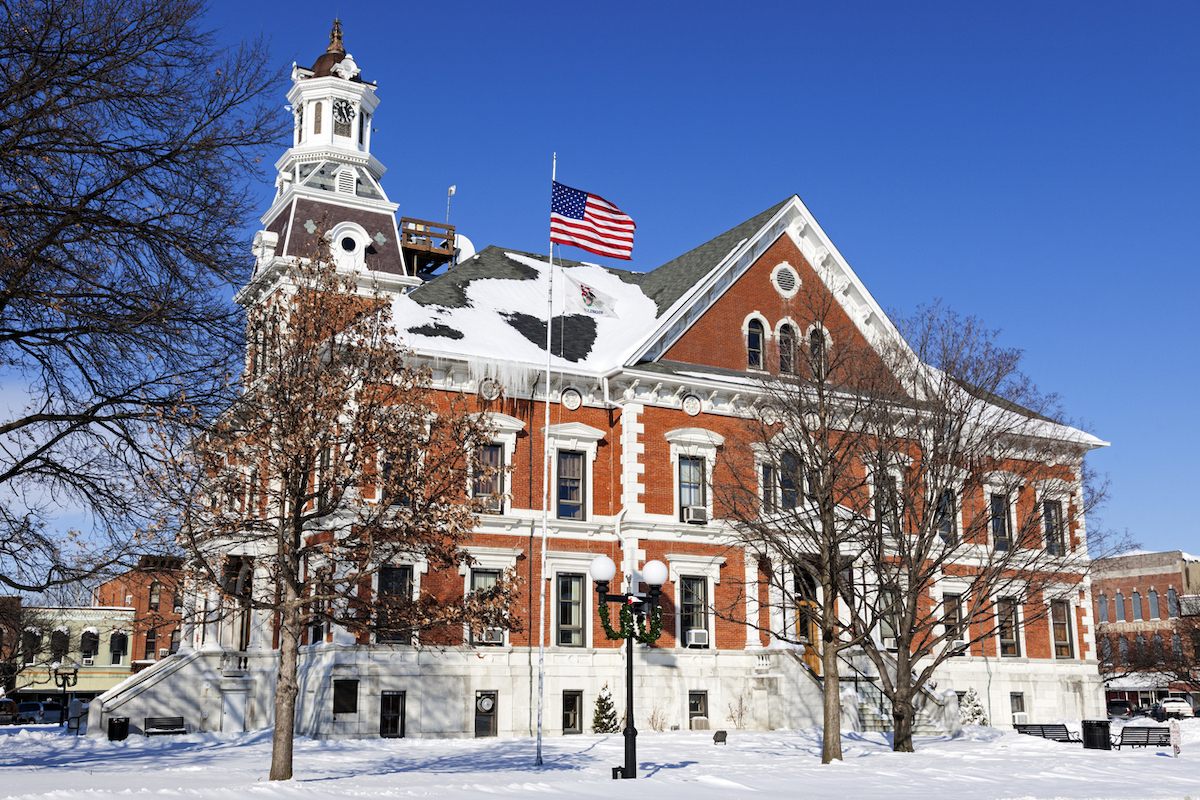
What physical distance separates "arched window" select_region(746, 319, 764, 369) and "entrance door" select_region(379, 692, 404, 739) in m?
14.3

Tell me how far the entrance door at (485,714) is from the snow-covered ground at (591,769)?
2.16 metres

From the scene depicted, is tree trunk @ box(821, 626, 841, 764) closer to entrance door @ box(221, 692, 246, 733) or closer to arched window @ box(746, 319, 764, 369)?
arched window @ box(746, 319, 764, 369)

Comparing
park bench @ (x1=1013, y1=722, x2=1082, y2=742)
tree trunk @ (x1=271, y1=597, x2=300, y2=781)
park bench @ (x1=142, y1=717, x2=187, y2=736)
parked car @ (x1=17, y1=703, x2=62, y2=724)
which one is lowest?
parked car @ (x1=17, y1=703, x2=62, y2=724)

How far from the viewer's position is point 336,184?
161ft

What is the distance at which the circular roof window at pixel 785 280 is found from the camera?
115ft

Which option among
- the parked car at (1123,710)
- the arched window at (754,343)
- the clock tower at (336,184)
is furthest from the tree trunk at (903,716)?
the parked car at (1123,710)

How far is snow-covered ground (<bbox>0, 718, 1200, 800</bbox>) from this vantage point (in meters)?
15.2

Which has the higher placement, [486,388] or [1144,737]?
[486,388]

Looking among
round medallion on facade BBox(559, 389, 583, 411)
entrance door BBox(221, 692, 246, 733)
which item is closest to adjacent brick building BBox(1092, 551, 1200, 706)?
round medallion on facade BBox(559, 389, 583, 411)

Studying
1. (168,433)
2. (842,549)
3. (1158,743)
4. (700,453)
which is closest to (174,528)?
(168,433)

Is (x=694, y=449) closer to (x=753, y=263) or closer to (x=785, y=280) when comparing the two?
(x=753, y=263)

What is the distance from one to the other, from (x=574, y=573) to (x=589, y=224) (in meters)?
9.49

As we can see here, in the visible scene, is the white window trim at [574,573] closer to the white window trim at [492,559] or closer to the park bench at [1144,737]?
the white window trim at [492,559]

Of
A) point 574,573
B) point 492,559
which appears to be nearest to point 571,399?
point 574,573
